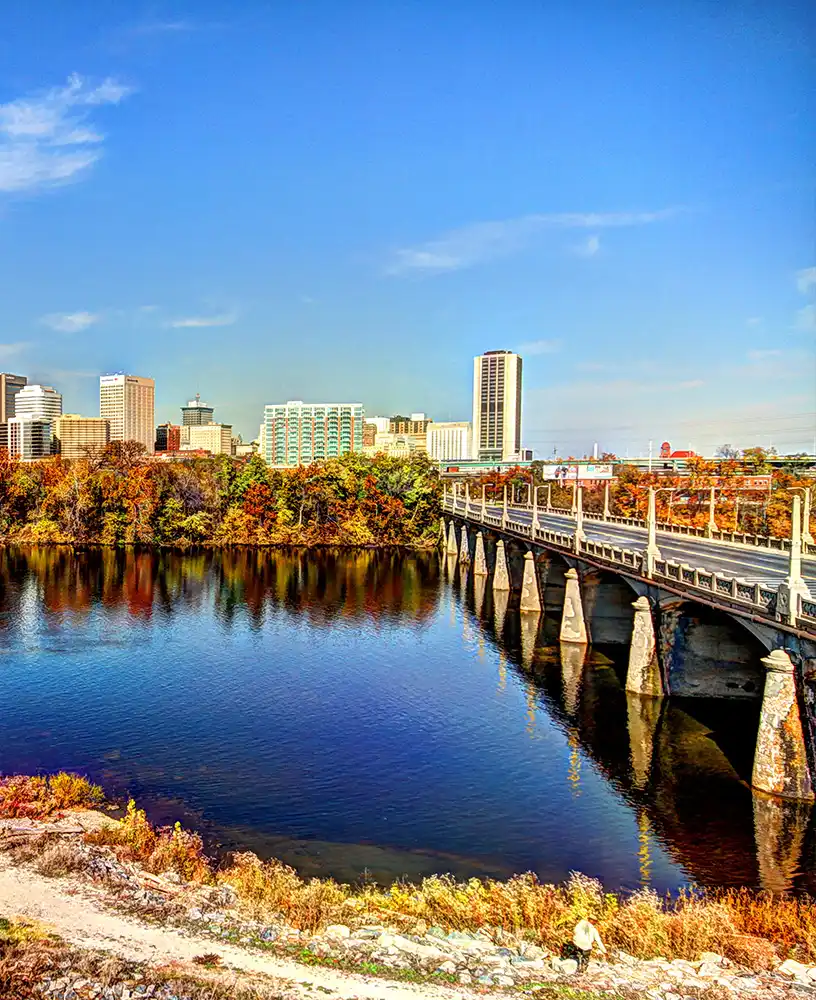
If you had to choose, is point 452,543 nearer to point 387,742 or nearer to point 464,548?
point 464,548

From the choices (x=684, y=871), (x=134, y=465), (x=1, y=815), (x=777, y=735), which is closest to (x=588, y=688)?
(x=777, y=735)

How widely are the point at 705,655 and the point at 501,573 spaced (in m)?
50.2

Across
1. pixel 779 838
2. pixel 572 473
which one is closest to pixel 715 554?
pixel 779 838

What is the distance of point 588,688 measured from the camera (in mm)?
56125

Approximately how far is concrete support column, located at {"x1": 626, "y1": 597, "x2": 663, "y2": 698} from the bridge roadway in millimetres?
4695

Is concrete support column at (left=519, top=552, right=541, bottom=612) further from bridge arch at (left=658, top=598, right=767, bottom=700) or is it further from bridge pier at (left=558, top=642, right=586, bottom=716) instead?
bridge arch at (left=658, top=598, right=767, bottom=700)

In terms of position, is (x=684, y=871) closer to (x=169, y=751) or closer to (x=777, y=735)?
(x=777, y=735)

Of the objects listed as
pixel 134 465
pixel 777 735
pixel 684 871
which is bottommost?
pixel 684 871

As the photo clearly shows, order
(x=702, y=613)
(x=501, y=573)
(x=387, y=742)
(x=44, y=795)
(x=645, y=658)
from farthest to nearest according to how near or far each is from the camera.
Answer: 1. (x=501, y=573)
2. (x=645, y=658)
3. (x=702, y=613)
4. (x=387, y=742)
5. (x=44, y=795)

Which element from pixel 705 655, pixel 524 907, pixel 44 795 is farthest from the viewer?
pixel 705 655

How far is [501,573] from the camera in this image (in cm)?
10144

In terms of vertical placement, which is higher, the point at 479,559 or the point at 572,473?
the point at 572,473

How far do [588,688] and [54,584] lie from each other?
216 ft

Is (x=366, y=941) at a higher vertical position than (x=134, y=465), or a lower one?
lower
